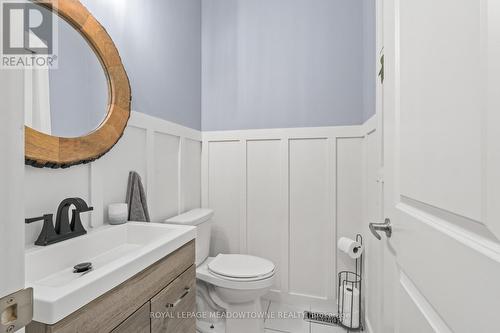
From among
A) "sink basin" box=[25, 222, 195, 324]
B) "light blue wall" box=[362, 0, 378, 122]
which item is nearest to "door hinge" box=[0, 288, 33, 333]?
"sink basin" box=[25, 222, 195, 324]

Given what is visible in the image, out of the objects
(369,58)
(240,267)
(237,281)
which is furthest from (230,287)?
(369,58)

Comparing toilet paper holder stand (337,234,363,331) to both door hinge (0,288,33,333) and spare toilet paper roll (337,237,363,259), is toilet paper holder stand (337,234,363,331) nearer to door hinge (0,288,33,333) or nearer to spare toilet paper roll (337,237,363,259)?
spare toilet paper roll (337,237,363,259)

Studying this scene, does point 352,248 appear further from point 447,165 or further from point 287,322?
point 447,165

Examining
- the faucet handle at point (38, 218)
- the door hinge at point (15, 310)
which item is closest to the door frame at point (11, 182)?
the door hinge at point (15, 310)

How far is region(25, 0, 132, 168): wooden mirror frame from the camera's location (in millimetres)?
894

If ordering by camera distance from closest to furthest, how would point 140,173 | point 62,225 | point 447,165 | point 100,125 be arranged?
point 447,165 → point 62,225 → point 100,125 → point 140,173

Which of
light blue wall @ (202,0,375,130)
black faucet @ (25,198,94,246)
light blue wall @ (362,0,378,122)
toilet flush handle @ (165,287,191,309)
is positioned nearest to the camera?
black faucet @ (25,198,94,246)

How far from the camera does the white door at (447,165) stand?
1.15ft

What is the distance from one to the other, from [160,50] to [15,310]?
5.52 ft

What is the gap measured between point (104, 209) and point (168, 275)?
496mm

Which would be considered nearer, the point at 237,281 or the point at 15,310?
the point at 15,310

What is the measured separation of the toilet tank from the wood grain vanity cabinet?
0.46m

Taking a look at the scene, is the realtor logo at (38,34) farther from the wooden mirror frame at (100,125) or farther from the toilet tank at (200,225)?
the toilet tank at (200,225)

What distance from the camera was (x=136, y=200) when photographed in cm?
133
